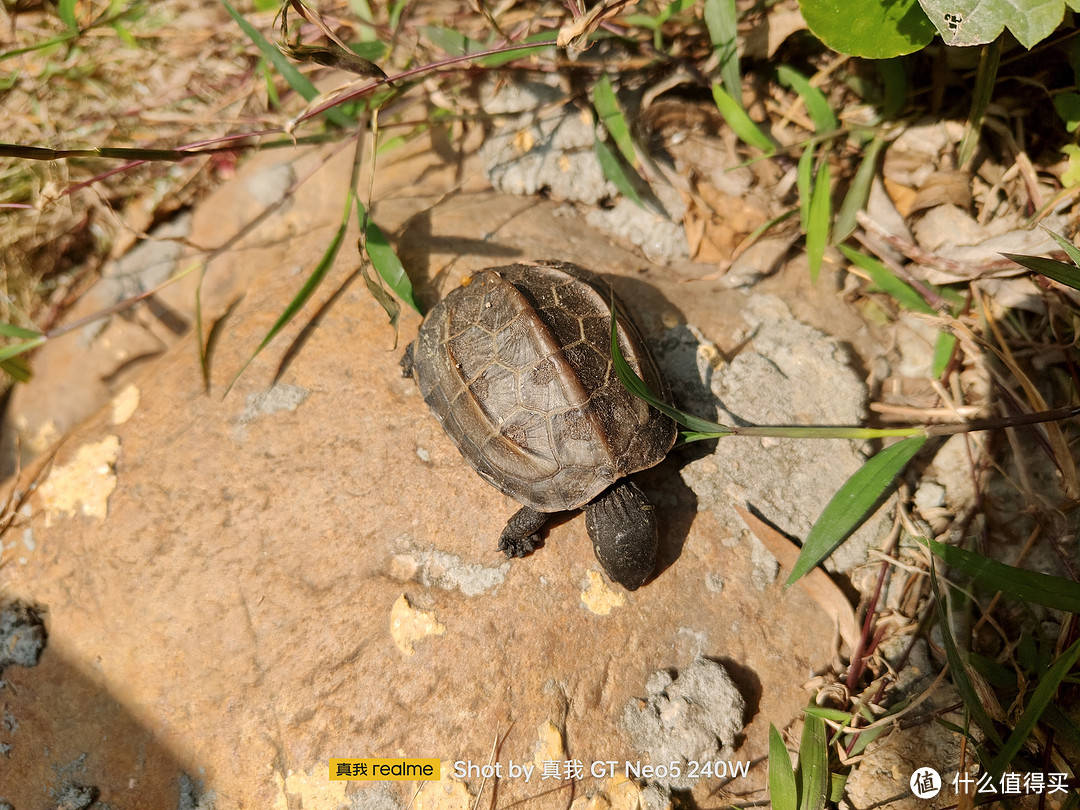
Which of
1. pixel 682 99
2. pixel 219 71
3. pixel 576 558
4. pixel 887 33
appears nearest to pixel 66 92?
pixel 219 71

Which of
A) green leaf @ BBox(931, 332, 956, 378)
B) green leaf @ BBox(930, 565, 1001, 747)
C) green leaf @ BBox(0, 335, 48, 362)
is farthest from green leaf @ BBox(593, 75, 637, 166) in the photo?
green leaf @ BBox(0, 335, 48, 362)

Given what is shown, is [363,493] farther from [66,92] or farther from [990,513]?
[66,92]

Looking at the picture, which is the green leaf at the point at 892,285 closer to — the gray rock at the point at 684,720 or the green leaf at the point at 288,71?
the gray rock at the point at 684,720

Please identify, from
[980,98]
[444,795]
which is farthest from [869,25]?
[444,795]

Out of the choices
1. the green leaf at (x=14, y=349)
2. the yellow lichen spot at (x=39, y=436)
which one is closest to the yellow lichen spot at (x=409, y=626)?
the green leaf at (x=14, y=349)

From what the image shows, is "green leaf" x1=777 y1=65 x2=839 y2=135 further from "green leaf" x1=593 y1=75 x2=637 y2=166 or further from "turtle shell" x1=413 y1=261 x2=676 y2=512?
"turtle shell" x1=413 y1=261 x2=676 y2=512

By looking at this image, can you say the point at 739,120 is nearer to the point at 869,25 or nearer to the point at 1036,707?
the point at 869,25

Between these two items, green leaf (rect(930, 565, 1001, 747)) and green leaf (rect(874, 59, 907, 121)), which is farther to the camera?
green leaf (rect(874, 59, 907, 121))
